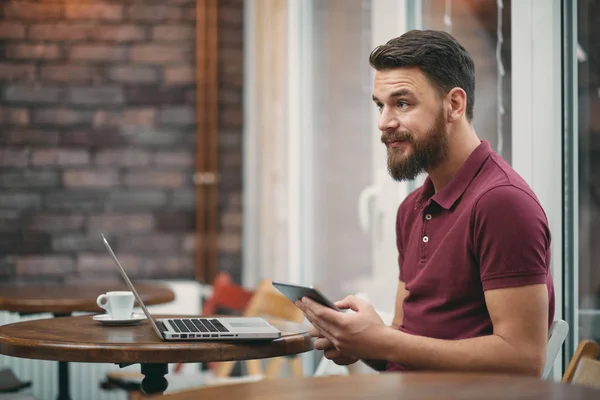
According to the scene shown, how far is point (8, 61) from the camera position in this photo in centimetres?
466

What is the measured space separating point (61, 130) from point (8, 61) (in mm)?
470

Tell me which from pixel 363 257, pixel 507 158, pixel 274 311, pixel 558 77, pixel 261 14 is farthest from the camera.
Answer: pixel 261 14

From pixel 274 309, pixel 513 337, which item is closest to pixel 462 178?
pixel 513 337

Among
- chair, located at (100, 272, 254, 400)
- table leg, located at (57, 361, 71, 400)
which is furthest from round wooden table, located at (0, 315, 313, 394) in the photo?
chair, located at (100, 272, 254, 400)

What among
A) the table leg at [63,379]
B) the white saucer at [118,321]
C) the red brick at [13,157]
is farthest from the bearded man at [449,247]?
Answer: the red brick at [13,157]

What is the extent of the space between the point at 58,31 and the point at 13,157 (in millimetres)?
745

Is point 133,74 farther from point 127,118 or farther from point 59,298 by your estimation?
point 59,298

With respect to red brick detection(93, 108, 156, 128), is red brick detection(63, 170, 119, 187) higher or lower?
lower

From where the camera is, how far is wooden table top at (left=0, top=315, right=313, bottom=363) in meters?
1.67

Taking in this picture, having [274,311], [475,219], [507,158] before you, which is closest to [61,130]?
[274,311]

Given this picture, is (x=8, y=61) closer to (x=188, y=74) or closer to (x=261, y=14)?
(x=188, y=74)

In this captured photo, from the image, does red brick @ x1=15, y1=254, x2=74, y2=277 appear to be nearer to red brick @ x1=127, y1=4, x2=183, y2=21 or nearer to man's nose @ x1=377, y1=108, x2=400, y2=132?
red brick @ x1=127, y1=4, x2=183, y2=21

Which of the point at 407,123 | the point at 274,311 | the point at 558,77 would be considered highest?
the point at 558,77

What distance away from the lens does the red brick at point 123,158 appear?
187 inches
